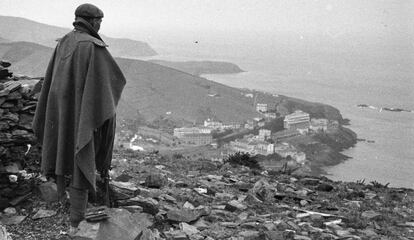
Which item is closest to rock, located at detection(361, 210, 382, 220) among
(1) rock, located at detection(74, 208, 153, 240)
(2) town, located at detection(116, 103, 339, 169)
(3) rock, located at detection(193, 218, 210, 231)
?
(3) rock, located at detection(193, 218, 210, 231)

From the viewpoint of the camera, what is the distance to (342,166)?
21.0 meters

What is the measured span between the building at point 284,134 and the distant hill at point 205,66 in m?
29.7

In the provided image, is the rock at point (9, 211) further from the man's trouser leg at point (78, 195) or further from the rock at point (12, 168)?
the man's trouser leg at point (78, 195)

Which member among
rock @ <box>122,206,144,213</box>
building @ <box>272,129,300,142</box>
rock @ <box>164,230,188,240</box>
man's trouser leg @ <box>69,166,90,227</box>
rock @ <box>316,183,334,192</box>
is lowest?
building @ <box>272,129,300,142</box>

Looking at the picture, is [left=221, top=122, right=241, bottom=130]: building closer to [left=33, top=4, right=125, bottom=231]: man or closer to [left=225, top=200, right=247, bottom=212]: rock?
[left=225, top=200, right=247, bottom=212]: rock

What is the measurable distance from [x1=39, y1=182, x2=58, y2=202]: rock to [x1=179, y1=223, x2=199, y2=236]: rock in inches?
60.0

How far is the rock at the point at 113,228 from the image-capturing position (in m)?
3.60

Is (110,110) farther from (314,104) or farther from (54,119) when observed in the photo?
(314,104)

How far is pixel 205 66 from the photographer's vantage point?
209 feet

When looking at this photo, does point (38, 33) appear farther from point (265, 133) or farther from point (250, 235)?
point (250, 235)

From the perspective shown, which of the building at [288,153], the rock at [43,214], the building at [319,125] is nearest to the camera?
the rock at [43,214]

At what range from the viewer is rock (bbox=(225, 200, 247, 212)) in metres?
6.09

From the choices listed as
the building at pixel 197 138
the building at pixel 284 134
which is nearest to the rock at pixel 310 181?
the building at pixel 197 138

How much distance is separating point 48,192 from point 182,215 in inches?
63.5
